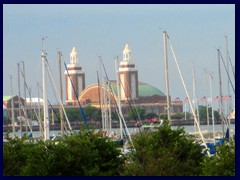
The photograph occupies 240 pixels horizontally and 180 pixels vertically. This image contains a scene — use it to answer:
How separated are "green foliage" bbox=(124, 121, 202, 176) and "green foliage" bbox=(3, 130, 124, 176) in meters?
0.40

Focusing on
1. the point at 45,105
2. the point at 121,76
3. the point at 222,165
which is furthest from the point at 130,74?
the point at 222,165

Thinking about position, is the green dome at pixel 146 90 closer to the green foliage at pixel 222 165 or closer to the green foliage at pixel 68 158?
the green foliage at pixel 68 158

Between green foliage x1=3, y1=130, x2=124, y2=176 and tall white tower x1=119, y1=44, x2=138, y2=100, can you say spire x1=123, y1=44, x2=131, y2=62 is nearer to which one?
tall white tower x1=119, y1=44, x2=138, y2=100

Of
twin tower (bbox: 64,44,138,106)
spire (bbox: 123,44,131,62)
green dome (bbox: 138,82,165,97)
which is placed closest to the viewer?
twin tower (bbox: 64,44,138,106)

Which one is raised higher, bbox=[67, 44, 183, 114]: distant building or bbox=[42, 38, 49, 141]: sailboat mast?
bbox=[67, 44, 183, 114]: distant building

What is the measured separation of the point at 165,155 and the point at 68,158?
61.6 inches

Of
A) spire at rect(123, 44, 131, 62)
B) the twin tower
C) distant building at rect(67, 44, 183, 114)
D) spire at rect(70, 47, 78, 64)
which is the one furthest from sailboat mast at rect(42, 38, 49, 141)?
spire at rect(70, 47, 78, 64)

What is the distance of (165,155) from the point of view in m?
13.5

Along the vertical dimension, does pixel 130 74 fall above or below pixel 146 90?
above

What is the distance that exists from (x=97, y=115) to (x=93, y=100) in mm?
21059

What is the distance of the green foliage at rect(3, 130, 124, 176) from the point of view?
516 inches

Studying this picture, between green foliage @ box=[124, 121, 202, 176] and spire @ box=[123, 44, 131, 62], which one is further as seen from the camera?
spire @ box=[123, 44, 131, 62]

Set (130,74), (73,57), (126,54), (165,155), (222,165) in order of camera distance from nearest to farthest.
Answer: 1. (222,165)
2. (165,155)
3. (130,74)
4. (126,54)
5. (73,57)

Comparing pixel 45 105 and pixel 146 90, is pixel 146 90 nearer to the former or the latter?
pixel 146 90
